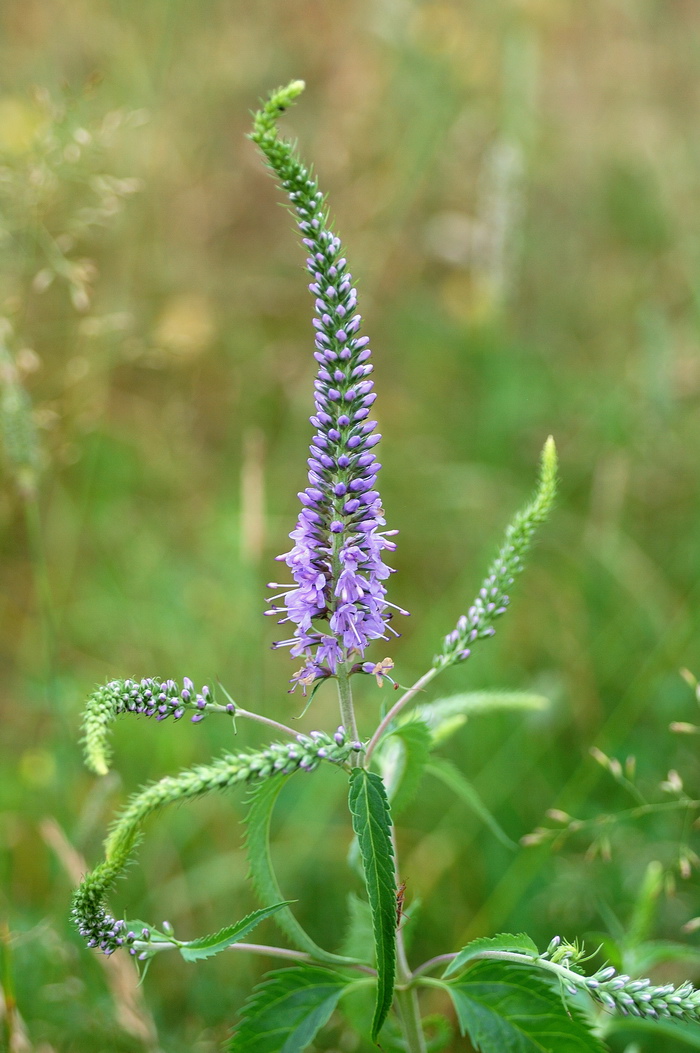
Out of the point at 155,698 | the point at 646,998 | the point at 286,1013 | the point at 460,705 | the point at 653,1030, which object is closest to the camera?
the point at 646,998

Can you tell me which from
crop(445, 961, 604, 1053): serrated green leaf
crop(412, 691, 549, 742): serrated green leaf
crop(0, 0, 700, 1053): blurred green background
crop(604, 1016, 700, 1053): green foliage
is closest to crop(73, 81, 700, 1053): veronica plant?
crop(445, 961, 604, 1053): serrated green leaf

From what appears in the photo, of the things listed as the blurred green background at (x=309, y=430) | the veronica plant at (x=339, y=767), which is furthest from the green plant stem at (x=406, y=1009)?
the blurred green background at (x=309, y=430)

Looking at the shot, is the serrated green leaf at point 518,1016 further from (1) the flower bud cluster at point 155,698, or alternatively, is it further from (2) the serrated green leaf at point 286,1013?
(1) the flower bud cluster at point 155,698

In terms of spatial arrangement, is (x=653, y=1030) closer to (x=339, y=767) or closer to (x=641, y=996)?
(x=641, y=996)

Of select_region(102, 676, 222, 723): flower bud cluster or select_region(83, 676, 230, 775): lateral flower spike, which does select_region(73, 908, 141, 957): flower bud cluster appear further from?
select_region(102, 676, 222, 723): flower bud cluster

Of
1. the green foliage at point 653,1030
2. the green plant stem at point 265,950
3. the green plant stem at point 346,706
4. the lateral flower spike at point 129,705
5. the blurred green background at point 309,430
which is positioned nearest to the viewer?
the lateral flower spike at point 129,705

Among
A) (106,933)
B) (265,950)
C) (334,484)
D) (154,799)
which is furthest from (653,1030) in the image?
(334,484)
